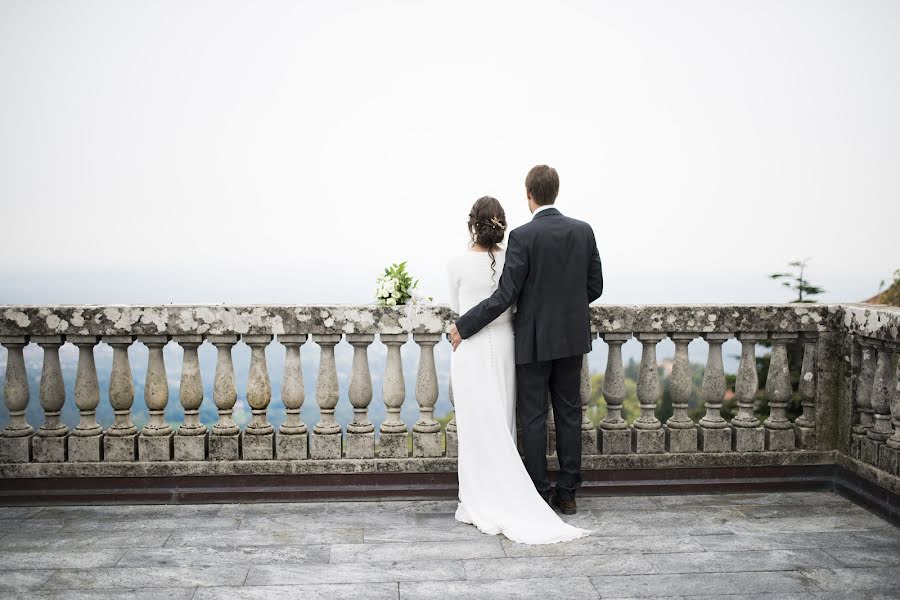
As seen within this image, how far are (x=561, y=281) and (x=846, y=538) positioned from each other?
2.17 meters

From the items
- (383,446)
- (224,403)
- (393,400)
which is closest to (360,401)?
(393,400)

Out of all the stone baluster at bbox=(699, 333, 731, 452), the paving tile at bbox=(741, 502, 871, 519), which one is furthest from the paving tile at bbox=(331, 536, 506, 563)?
the stone baluster at bbox=(699, 333, 731, 452)

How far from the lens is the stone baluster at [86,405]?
16.5 feet

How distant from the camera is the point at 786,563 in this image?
13.3 ft

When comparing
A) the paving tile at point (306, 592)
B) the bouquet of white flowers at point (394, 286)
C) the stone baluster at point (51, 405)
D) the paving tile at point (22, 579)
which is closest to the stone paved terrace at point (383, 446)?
the stone baluster at point (51, 405)

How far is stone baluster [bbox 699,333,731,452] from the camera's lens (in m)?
5.32

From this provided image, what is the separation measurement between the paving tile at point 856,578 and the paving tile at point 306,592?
6.89ft

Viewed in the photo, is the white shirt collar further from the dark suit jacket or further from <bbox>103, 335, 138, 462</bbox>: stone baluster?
<bbox>103, 335, 138, 462</bbox>: stone baluster

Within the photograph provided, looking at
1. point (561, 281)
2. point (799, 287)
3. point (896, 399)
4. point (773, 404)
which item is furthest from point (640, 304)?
point (799, 287)

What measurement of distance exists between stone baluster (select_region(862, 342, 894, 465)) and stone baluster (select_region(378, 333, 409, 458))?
302cm

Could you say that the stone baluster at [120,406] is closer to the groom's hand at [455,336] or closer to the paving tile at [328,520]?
the paving tile at [328,520]

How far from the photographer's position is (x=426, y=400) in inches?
204

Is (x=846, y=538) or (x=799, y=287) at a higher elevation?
(x=799, y=287)

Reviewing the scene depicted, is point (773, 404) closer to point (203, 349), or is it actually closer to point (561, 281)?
point (561, 281)
